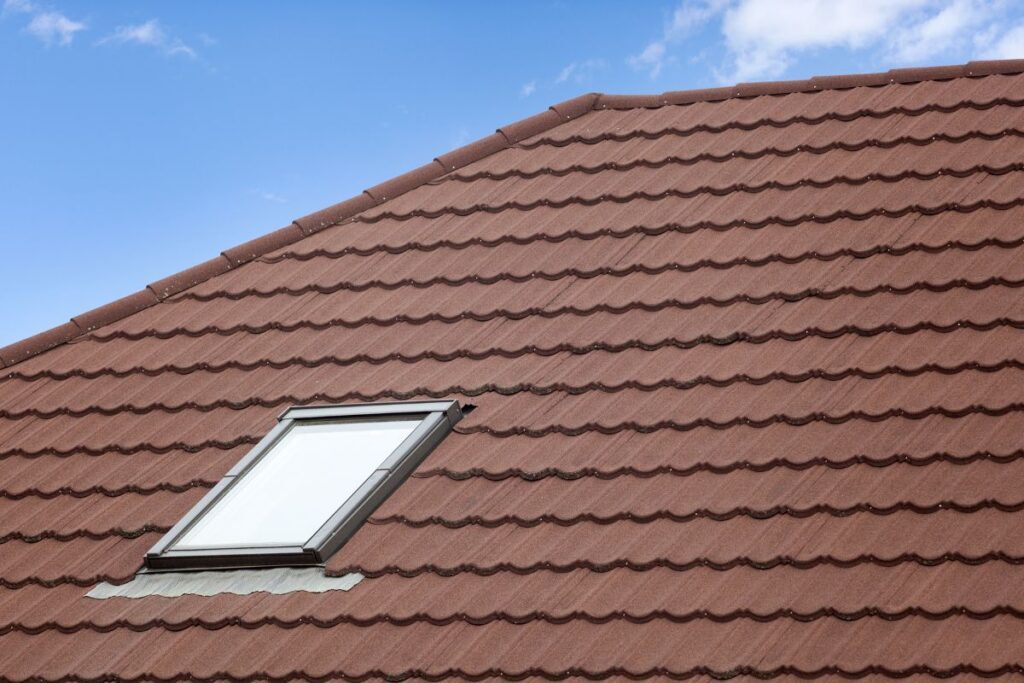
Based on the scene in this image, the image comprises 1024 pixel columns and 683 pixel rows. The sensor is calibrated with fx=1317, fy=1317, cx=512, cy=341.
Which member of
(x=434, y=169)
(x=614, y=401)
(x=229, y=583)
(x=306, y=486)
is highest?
(x=434, y=169)

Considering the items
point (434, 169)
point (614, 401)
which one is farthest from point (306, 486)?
point (434, 169)

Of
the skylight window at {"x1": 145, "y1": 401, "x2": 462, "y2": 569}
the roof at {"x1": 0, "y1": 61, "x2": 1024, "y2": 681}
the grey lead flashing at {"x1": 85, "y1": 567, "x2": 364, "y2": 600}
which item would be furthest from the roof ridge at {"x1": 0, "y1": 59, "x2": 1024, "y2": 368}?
the grey lead flashing at {"x1": 85, "y1": 567, "x2": 364, "y2": 600}

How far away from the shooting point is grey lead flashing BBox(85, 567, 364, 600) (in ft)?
14.8

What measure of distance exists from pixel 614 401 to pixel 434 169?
2312 mm

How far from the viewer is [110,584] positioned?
474cm

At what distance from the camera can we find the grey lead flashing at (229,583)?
450 centimetres

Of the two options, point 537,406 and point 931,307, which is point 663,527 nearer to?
point 537,406

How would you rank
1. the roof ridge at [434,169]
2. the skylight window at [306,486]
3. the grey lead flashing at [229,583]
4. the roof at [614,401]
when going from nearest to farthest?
the roof at [614,401], the grey lead flashing at [229,583], the skylight window at [306,486], the roof ridge at [434,169]

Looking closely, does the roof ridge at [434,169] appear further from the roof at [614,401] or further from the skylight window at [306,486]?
the skylight window at [306,486]

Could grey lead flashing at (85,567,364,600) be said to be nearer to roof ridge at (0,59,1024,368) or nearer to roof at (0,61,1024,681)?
roof at (0,61,1024,681)

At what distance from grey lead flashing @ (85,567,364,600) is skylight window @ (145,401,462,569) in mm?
35

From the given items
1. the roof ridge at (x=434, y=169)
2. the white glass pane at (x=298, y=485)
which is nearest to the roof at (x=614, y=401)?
the roof ridge at (x=434, y=169)

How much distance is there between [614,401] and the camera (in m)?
5.05

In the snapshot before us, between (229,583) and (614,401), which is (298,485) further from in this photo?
(614,401)
